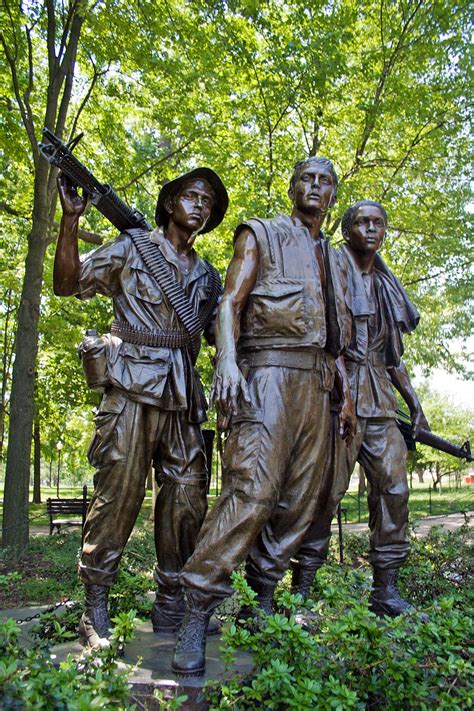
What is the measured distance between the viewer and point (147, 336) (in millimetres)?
3650

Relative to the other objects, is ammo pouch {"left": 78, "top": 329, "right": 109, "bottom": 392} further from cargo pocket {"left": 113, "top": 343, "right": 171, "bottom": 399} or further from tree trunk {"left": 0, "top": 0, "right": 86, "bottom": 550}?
tree trunk {"left": 0, "top": 0, "right": 86, "bottom": 550}

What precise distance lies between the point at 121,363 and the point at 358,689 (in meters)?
1.96

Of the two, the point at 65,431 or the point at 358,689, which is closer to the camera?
the point at 358,689

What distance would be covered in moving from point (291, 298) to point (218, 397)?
0.74 meters

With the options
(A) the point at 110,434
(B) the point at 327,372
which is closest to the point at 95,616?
(A) the point at 110,434

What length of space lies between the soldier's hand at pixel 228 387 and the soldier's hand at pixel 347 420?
30.8 inches

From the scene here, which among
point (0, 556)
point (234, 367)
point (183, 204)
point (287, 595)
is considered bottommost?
point (0, 556)

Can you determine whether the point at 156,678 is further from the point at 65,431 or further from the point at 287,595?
the point at 65,431

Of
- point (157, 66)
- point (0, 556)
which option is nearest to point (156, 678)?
point (0, 556)

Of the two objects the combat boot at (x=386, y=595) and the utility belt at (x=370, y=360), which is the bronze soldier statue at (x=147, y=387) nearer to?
the utility belt at (x=370, y=360)

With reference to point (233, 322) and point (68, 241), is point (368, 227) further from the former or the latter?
point (68, 241)

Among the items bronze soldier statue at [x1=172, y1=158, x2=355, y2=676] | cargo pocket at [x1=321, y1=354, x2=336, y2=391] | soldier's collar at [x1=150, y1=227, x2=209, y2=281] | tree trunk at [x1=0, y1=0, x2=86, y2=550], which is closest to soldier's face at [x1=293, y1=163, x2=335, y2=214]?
bronze soldier statue at [x1=172, y1=158, x2=355, y2=676]

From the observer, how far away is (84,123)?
1205 centimetres

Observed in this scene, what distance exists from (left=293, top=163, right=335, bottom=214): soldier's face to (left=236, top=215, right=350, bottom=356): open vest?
0.15 metres
